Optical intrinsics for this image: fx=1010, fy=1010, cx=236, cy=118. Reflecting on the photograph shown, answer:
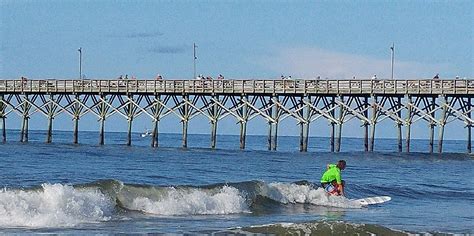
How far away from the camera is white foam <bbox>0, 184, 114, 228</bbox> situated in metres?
17.5

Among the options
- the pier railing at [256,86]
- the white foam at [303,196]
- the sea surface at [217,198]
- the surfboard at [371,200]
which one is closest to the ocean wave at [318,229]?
the sea surface at [217,198]

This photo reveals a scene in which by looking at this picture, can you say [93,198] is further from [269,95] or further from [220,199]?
[269,95]

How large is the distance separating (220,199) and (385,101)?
73.9ft

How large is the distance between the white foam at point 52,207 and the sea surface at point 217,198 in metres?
0.02

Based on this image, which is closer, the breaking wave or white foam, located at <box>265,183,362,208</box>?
the breaking wave

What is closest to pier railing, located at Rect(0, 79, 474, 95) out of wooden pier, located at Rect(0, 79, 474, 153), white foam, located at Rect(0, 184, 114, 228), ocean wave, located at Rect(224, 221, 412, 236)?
wooden pier, located at Rect(0, 79, 474, 153)

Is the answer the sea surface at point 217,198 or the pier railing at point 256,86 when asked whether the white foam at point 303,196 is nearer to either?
the sea surface at point 217,198

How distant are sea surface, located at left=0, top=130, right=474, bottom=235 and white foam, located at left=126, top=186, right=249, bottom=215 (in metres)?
0.02

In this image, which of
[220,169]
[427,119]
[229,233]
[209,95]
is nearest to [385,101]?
[427,119]

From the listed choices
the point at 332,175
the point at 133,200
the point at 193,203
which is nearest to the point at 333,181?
the point at 332,175

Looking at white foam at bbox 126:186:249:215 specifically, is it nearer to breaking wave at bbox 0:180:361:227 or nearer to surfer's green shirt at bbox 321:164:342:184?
breaking wave at bbox 0:180:361:227

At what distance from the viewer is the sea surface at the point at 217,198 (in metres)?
17.5

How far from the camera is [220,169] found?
111ft

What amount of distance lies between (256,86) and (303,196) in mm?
21009
